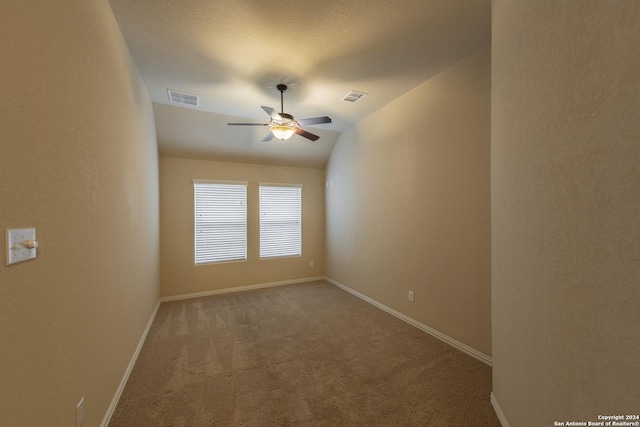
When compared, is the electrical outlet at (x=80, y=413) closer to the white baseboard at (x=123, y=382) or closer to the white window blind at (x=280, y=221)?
the white baseboard at (x=123, y=382)

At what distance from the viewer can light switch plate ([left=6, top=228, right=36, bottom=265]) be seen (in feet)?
2.91

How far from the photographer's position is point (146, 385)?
210 centimetres

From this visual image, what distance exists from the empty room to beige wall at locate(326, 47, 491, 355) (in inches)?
1.1

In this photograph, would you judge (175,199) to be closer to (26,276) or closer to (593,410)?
(26,276)

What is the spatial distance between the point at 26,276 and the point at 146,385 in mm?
1695

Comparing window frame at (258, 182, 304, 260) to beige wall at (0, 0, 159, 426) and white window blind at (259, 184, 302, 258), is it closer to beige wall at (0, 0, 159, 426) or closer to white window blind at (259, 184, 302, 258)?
white window blind at (259, 184, 302, 258)

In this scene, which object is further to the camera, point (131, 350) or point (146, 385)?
point (131, 350)

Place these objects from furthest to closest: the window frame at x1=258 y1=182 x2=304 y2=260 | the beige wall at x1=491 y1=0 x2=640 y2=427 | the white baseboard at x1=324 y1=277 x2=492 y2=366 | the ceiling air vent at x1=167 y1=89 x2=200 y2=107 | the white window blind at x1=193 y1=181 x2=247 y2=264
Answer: the window frame at x1=258 y1=182 x2=304 y2=260 < the white window blind at x1=193 y1=181 x2=247 y2=264 < the ceiling air vent at x1=167 y1=89 x2=200 y2=107 < the white baseboard at x1=324 y1=277 x2=492 y2=366 < the beige wall at x1=491 y1=0 x2=640 y2=427

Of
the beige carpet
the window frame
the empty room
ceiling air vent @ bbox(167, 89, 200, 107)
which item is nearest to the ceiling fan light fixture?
the empty room

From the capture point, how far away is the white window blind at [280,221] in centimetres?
513

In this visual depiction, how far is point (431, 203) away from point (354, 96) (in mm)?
1789

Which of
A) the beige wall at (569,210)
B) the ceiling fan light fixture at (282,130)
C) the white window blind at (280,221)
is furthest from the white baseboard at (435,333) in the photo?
the ceiling fan light fixture at (282,130)

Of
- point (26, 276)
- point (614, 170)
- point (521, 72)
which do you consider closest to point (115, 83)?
point (26, 276)

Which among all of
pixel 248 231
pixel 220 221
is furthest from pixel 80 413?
pixel 248 231
